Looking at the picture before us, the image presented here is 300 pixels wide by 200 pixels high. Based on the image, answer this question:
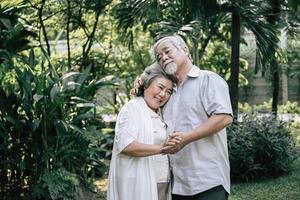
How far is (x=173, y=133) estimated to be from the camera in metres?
3.02

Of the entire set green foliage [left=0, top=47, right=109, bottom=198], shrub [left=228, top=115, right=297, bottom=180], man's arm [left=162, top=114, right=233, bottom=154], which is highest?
man's arm [left=162, top=114, right=233, bottom=154]

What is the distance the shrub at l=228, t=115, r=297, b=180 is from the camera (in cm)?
736

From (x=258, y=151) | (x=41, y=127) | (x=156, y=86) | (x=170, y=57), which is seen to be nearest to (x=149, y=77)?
(x=156, y=86)

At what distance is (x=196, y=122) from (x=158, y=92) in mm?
297

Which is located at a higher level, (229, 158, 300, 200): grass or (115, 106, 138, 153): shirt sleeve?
(115, 106, 138, 153): shirt sleeve

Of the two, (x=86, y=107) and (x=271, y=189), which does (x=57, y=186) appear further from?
(x=271, y=189)

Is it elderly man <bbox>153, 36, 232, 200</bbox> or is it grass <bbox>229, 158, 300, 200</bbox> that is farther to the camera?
grass <bbox>229, 158, 300, 200</bbox>

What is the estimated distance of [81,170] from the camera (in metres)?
6.30

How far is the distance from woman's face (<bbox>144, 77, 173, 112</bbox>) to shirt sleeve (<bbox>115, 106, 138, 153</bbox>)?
0.16 metres

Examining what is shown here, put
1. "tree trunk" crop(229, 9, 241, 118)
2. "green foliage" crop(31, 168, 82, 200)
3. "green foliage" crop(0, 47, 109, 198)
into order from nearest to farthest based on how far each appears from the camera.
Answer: "green foliage" crop(31, 168, 82, 200) → "green foliage" crop(0, 47, 109, 198) → "tree trunk" crop(229, 9, 241, 118)

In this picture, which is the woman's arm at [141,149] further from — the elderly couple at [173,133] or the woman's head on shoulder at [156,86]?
the woman's head on shoulder at [156,86]

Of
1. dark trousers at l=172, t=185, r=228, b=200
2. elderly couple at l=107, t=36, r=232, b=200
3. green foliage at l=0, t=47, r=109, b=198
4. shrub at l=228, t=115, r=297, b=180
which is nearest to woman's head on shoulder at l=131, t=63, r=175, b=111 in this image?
elderly couple at l=107, t=36, r=232, b=200

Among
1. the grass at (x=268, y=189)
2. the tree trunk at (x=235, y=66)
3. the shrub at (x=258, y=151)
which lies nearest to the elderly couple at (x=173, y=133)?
the grass at (x=268, y=189)

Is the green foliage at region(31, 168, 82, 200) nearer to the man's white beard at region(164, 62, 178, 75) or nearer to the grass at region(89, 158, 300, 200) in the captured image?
the grass at region(89, 158, 300, 200)
